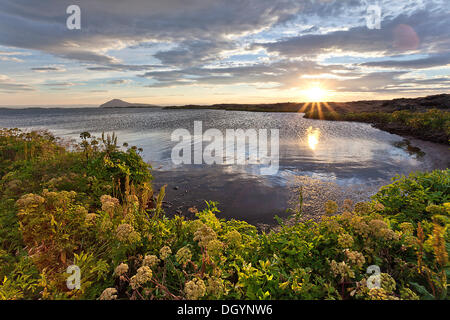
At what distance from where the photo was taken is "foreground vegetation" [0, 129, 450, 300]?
6.87ft

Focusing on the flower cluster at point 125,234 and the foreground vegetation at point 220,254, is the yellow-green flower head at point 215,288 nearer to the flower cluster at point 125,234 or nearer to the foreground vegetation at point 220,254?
the foreground vegetation at point 220,254

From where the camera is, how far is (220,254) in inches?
104

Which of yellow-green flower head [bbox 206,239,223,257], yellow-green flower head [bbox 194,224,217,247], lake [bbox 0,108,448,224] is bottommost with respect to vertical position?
lake [bbox 0,108,448,224]

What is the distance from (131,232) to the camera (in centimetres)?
254

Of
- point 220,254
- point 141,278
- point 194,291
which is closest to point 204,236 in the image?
point 220,254

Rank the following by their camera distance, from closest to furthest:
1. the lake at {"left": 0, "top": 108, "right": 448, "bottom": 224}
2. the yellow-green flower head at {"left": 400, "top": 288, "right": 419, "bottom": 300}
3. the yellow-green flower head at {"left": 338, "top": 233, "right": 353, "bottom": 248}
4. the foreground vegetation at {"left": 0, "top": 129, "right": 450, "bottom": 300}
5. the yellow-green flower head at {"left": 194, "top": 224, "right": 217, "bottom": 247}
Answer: the yellow-green flower head at {"left": 400, "top": 288, "right": 419, "bottom": 300} < the foreground vegetation at {"left": 0, "top": 129, "right": 450, "bottom": 300} < the yellow-green flower head at {"left": 194, "top": 224, "right": 217, "bottom": 247} < the yellow-green flower head at {"left": 338, "top": 233, "right": 353, "bottom": 248} < the lake at {"left": 0, "top": 108, "right": 448, "bottom": 224}

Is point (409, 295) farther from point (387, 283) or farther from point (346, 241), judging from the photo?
point (346, 241)

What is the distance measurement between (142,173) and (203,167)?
5.11 m

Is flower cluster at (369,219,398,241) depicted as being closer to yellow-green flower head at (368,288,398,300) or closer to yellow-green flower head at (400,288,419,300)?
yellow-green flower head at (400,288,419,300)

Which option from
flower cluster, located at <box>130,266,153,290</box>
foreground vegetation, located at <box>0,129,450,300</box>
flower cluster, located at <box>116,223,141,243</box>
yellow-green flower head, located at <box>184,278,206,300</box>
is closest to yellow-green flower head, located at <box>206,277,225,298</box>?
foreground vegetation, located at <box>0,129,450,300</box>

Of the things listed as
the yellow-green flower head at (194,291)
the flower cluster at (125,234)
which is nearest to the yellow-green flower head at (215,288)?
the yellow-green flower head at (194,291)
